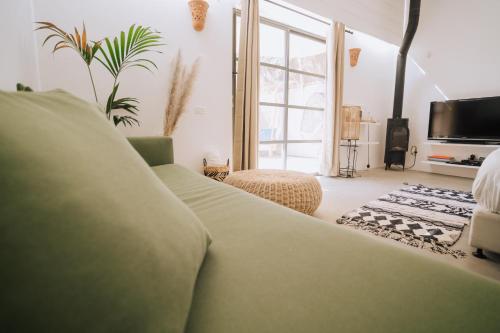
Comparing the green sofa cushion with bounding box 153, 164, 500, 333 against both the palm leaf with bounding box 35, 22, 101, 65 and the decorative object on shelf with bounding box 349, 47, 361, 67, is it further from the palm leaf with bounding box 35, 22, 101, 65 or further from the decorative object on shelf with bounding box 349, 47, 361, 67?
the decorative object on shelf with bounding box 349, 47, 361, 67

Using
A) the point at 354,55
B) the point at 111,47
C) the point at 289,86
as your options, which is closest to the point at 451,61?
the point at 354,55

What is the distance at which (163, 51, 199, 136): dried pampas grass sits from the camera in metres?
2.77

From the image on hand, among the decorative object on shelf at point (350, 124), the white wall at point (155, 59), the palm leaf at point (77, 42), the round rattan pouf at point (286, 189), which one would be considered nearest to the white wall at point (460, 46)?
the decorative object on shelf at point (350, 124)

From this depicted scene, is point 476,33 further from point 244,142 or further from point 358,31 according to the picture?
point 244,142

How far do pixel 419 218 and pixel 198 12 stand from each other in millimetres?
3206

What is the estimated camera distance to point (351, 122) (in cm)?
439

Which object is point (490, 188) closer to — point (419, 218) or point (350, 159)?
point (419, 218)

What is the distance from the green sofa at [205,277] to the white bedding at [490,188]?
4.24 ft

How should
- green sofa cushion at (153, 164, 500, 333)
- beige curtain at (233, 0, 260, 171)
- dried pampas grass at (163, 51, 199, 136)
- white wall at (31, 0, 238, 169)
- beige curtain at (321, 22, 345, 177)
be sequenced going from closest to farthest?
green sofa cushion at (153, 164, 500, 333) → white wall at (31, 0, 238, 169) → dried pampas grass at (163, 51, 199, 136) → beige curtain at (233, 0, 260, 171) → beige curtain at (321, 22, 345, 177)

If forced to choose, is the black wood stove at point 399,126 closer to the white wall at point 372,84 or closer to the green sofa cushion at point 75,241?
the white wall at point 372,84

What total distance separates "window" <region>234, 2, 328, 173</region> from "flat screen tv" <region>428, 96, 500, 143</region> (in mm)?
2072

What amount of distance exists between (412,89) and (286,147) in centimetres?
317

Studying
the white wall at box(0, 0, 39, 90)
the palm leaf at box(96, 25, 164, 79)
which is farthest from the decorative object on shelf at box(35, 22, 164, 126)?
the white wall at box(0, 0, 39, 90)

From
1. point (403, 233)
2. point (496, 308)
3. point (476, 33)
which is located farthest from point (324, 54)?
point (496, 308)
